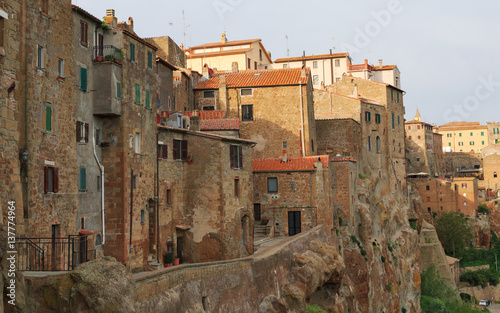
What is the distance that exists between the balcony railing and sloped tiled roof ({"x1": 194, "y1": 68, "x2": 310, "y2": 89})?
2337 centimetres

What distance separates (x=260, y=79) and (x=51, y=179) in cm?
3016

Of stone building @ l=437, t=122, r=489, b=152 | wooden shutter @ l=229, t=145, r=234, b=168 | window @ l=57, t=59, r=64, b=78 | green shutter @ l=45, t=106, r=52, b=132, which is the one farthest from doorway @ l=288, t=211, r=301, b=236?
stone building @ l=437, t=122, r=489, b=152

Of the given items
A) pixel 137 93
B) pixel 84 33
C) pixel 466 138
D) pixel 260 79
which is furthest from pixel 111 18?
pixel 466 138

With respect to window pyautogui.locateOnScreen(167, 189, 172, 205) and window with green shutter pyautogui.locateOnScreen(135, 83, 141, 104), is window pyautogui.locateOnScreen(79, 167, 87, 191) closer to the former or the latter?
window with green shutter pyautogui.locateOnScreen(135, 83, 141, 104)

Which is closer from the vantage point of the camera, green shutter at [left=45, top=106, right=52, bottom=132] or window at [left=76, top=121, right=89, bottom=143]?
green shutter at [left=45, top=106, right=52, bottom=132]

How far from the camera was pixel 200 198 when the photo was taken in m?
34.6

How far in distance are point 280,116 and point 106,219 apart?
1006 inches

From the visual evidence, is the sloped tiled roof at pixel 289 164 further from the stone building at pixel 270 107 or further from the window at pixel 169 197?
the window at pixel 169 197

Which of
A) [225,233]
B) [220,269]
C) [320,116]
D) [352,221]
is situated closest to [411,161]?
[320,116]

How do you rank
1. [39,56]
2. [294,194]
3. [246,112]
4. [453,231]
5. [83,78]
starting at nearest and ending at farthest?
[39,56], [83,78], [294,194], [246,112], [453,231]

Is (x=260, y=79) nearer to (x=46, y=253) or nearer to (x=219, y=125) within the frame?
(x=219, y=125)

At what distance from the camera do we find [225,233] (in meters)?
34.3

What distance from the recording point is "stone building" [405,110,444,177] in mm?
108125

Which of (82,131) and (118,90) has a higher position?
(118,90)
